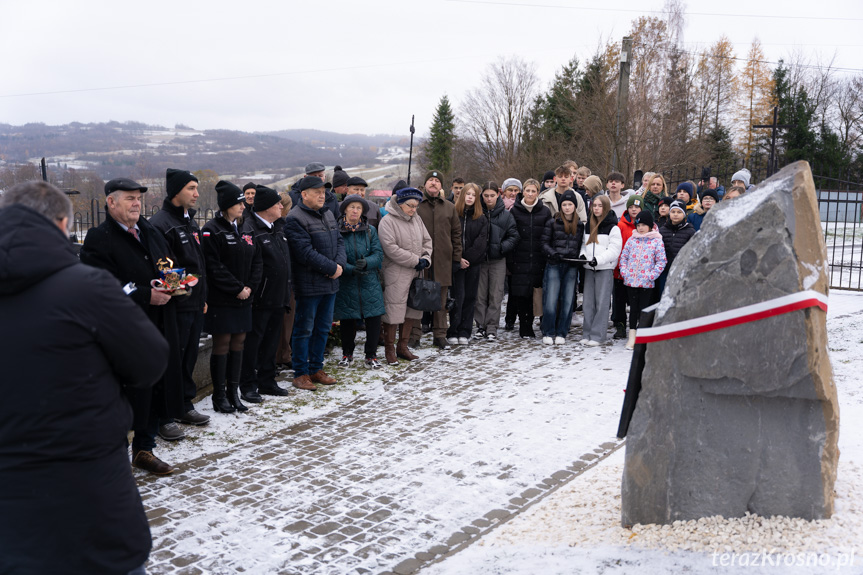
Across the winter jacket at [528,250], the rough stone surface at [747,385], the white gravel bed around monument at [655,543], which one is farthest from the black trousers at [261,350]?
the rough stone surface at [747,385]

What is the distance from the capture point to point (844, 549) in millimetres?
3277

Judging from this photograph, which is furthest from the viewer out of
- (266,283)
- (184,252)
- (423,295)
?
(423,295)

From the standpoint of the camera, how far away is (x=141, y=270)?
16.0ft

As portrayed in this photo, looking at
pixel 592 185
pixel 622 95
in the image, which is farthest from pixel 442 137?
pixel 592 185

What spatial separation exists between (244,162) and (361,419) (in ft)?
197

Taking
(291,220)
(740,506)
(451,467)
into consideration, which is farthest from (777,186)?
(291,220)

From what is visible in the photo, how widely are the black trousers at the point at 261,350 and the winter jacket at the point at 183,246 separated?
38.6 inches

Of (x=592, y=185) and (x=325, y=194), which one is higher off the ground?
(x=592, y=185)

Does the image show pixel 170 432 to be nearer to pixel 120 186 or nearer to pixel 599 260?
pixel 120 186

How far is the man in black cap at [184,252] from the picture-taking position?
5.43 metres

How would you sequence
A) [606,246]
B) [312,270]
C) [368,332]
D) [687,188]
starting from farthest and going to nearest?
[687,188] → [606,246] → [368,332] → [312,270]

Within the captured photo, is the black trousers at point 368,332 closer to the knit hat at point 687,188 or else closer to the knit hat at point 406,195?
the knit hat at point 406,195

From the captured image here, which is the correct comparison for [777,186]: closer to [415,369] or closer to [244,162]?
[415,369]

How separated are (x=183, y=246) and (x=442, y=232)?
395 cm
